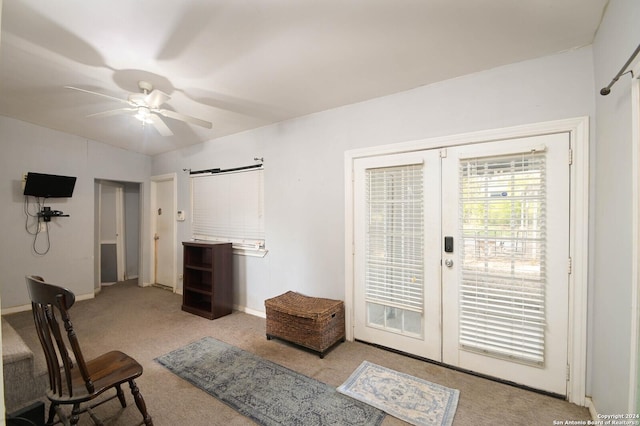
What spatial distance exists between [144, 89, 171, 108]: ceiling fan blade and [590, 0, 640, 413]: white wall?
2.95m

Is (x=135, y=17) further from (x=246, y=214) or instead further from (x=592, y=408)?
(x=592, y=408)

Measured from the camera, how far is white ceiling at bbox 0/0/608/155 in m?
1.65

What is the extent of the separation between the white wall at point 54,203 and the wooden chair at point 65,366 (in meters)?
3.32

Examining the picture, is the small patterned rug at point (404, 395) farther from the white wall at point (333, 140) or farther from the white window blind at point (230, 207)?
the white window blind at point (230, 207)

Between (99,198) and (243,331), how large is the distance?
151 inches

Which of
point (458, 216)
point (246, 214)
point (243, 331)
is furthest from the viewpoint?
point (246, 214)

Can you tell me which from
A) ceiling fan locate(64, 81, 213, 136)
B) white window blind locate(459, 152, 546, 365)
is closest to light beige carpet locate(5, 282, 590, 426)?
white window blind locate(459, 152, 546, 365)

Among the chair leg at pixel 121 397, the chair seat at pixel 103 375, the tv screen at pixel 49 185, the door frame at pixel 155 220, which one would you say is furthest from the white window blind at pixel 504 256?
the tv screen at pixel 49 185

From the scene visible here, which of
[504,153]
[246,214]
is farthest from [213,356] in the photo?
[504,153]

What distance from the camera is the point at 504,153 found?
2105 millimetres

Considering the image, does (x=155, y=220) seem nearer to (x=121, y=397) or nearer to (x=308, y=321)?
(x=121, y=397)

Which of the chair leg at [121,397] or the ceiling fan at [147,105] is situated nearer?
the chair leg at [121,397]

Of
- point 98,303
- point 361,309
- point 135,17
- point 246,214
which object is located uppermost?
point 135,17

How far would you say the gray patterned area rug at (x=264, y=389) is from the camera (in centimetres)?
182
